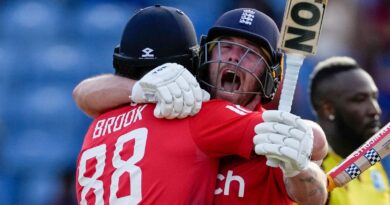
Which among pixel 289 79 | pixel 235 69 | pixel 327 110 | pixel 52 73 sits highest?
pixel 289 79

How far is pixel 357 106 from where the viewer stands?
6289 millimetres

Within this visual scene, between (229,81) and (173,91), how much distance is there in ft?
1.61

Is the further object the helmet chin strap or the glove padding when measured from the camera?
the helmet chin strap

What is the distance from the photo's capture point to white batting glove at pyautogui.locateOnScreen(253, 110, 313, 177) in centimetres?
336

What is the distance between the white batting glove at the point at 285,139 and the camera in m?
3.36

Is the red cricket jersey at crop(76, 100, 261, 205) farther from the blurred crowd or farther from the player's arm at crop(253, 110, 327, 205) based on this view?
the blurred crowd

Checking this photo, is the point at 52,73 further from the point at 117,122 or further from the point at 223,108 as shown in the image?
the point at 223,108

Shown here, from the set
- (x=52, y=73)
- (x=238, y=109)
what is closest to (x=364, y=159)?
(x=238, y=109)

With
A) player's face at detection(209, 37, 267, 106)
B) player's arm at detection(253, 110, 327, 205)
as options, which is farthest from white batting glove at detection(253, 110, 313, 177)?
player's face at detection(209, 37, 267, 106)

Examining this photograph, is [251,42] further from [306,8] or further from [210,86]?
[306,8]

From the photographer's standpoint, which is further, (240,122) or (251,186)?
(251,186)

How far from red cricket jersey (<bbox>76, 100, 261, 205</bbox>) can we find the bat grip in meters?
0.29

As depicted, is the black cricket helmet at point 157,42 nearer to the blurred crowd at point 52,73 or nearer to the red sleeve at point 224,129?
the red sleeve at point 224,129

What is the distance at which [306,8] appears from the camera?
11.5 feet
